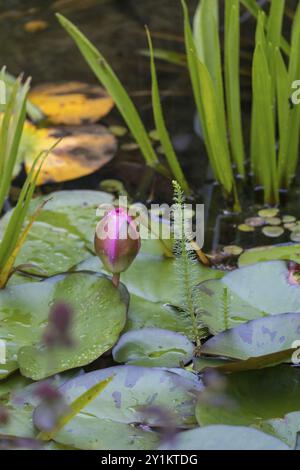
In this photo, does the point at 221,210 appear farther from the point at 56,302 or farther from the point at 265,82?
the point at 56,302

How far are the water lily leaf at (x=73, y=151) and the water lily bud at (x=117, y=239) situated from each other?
0.62 metres

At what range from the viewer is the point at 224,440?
0.99 meters

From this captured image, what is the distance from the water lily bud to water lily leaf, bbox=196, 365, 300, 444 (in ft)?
0.84

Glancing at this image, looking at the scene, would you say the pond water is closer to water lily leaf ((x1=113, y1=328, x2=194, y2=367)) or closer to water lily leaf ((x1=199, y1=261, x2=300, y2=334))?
water lily leaf ((x1=199, y1=261, x2=300, y2=334))

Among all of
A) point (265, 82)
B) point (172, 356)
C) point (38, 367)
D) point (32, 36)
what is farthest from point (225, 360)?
point (32, 36)

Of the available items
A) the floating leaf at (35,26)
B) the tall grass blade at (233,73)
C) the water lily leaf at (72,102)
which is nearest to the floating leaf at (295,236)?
the tall grass blade at (233,73)

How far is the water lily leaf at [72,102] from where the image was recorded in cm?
207

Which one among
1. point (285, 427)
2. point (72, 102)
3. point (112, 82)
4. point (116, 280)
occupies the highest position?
point (112, 82)

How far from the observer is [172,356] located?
4.03ft

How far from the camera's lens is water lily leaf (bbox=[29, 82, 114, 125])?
2072 mm

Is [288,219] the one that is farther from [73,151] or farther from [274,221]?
[73,151]

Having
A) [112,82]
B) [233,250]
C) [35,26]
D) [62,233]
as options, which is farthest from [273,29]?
[35,26]

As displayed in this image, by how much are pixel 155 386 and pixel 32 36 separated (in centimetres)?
165

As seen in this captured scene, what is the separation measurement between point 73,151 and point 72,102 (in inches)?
10.2
